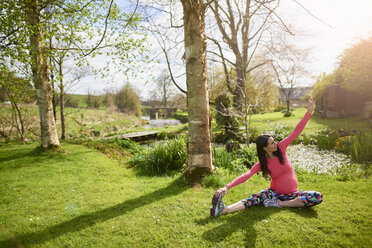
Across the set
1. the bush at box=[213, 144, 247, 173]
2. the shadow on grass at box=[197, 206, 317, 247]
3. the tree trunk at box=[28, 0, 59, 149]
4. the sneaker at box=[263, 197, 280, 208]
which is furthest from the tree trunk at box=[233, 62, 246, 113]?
the tree trunk at box=[28, 0, 59, 149]

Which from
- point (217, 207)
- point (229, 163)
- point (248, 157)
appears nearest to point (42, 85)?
point (229, 163)

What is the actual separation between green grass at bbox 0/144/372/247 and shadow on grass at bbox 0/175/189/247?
12 mm

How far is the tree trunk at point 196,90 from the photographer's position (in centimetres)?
459

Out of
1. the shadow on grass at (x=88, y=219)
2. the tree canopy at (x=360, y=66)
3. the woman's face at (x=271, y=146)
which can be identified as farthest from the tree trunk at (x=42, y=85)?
the tree canopy at (x=360, y=66)

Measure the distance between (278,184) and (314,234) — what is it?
904 mm

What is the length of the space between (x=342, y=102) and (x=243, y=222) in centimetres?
1809

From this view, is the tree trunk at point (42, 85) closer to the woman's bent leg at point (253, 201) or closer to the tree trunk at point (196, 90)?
the tree trunk at point (196, 90)

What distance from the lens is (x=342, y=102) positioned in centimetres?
1653

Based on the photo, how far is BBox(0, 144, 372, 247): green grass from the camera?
2791 mm

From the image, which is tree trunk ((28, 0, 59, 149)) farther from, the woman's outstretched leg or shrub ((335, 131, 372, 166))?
shrub ((335, 131, 372, 166))

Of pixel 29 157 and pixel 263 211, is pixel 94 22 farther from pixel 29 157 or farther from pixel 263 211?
pixel 263 211

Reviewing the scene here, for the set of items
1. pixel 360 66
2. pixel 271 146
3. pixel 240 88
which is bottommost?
pixel 271 146

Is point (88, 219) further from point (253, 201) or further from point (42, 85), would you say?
point (42, 85)

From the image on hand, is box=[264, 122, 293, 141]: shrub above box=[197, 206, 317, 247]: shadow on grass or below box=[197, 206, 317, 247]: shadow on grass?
above
